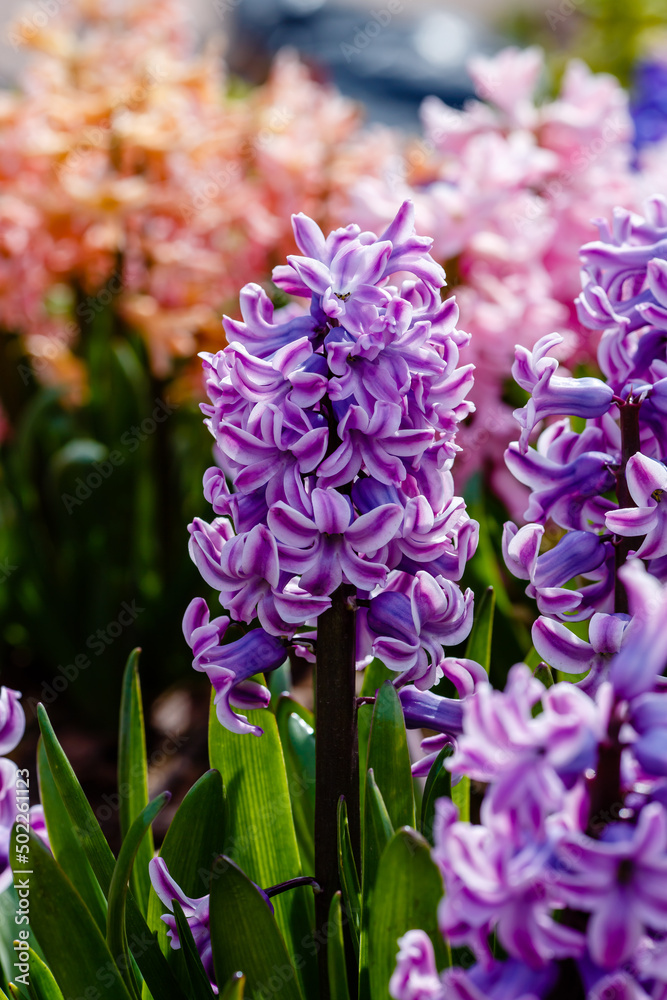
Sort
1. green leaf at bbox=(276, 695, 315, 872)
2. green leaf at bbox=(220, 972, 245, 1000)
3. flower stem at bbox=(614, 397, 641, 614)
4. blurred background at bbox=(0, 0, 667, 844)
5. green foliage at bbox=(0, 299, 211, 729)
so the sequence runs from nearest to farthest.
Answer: green leaf at bbox=(220, 972, 245, 1000), flower stem at bbox=(614, 397, 641, 614), green leaf at bbox=(276, 695, 315, 872), blurred background at bbox=(0, 0, 667, 844), green foliage at bbox=(0, 299, 211, 729)

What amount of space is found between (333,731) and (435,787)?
0.09 meters

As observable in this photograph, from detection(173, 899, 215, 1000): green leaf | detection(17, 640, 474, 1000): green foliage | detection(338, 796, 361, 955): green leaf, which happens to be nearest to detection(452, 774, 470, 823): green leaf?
detection(17, 640, 474, 1000): green foliage

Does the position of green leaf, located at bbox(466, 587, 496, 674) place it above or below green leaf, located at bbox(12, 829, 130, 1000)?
above

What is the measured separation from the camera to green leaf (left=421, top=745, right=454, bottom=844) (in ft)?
2.18

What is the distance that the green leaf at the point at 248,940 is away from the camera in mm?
587

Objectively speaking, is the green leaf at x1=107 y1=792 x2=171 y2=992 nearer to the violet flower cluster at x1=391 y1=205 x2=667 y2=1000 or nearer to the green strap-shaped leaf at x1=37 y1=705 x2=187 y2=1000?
the green strap-shaped leaf at x1=37 y1=705 x2=187 y2=1000

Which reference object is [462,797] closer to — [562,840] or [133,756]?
[133,756]

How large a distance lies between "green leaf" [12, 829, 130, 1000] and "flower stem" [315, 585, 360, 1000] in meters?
0.15

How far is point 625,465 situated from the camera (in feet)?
2.04

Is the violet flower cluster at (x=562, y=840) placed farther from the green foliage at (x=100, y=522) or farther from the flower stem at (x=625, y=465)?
the green foliage at (x=100, y=522)

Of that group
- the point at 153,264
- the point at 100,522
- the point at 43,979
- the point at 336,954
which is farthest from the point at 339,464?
the point at 153,264

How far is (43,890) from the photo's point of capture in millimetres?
633

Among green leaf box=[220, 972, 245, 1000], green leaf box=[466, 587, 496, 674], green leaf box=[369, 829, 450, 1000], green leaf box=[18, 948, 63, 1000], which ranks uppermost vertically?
green leaf box=[369, 829, 450, 1000]

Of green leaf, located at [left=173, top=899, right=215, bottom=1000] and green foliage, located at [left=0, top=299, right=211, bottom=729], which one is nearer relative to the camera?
green leaf, located at [left=173, top=899, right=215, bottom=1000]
